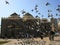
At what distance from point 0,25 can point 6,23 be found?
137 cm

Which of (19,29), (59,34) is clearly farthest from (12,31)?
(59,34)

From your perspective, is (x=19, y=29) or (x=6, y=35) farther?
(x=6, y=35)

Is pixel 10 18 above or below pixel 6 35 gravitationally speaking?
above

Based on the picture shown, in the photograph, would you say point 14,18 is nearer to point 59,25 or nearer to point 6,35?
point 6,35

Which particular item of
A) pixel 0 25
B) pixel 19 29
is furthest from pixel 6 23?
pixel 19 29

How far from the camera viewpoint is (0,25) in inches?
1740

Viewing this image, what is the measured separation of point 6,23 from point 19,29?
201 inches

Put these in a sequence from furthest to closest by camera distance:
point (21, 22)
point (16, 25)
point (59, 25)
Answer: point (16, 25), point (21, 22), point (59, 25)

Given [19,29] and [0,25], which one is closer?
[19,29]

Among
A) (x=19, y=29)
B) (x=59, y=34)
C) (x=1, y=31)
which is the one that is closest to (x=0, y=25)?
(x=1, y=31)

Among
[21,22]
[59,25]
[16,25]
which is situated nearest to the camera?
[59,25]

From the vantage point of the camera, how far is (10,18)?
1817 inches

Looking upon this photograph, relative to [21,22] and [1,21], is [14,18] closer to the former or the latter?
[1,21]

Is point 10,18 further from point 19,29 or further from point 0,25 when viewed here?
Answer: point 19,29
